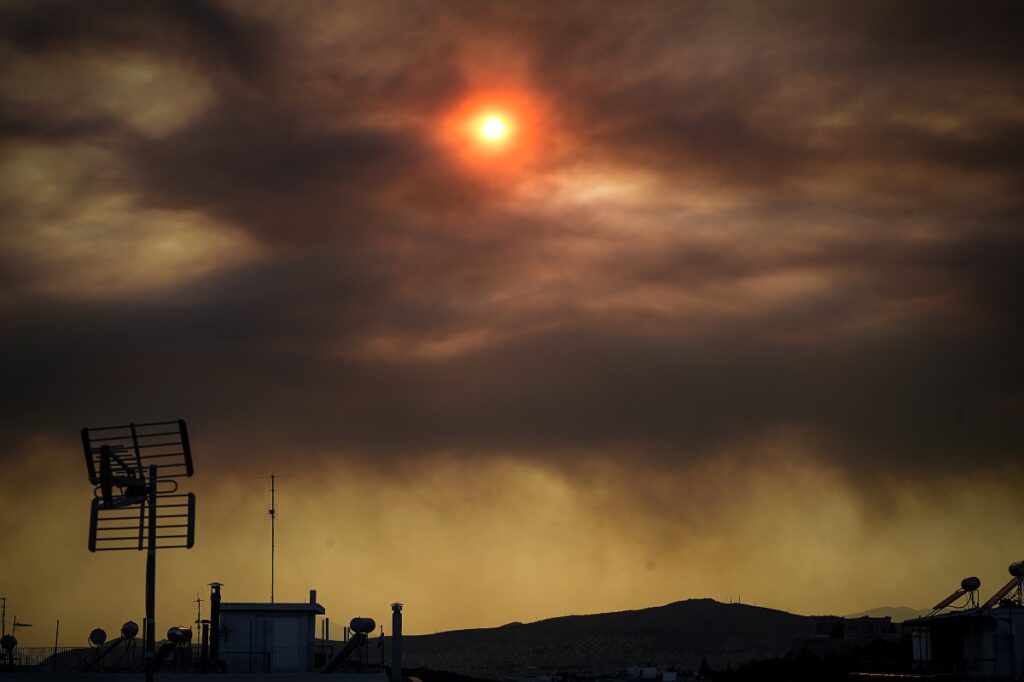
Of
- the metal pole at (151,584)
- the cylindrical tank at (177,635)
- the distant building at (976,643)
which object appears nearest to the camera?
the metal pole at (151,584)

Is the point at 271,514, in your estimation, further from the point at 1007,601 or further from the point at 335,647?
the point at 1007,601

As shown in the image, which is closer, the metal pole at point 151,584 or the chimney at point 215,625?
the metal pole at point 151,584

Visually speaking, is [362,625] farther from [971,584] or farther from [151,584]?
[971,584]

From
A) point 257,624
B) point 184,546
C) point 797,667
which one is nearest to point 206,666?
point 257,624

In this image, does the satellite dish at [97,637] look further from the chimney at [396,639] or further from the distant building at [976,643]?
the distant building at [976,643]

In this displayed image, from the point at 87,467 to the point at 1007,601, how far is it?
2707 inches

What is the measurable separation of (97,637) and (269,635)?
8.16 m

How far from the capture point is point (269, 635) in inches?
2675

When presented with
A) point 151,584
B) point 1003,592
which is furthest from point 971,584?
point 151,584

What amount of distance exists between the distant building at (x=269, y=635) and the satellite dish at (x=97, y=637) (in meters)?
5.71

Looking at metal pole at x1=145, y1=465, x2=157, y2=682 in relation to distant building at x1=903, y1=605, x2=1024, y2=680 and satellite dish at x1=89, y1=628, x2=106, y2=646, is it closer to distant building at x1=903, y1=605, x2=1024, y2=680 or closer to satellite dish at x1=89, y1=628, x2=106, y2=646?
satellite dish at x1=89, y1=628, x2=106, y2=646

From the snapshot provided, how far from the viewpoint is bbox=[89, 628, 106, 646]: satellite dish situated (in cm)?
6894

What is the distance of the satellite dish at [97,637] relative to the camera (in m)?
68.9

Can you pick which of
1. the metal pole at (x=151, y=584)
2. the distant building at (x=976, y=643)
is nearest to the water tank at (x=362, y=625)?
the metal pole at (x=151, y=584)
